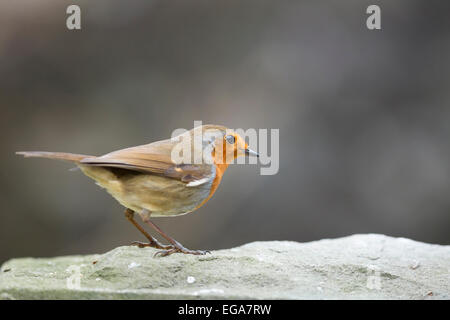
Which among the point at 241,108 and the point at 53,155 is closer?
the point at 53,155

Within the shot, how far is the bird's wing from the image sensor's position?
12.2 feet

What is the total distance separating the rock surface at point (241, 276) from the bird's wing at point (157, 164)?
0.55 m

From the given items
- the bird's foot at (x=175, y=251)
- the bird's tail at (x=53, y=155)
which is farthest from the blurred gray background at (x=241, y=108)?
the bird's tail at (x=53, y=155)

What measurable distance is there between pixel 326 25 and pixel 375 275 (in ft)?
14.5

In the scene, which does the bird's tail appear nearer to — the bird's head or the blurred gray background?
the bird's head

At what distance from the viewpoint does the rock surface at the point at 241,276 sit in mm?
3090

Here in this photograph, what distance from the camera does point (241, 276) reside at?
3443 millimetres

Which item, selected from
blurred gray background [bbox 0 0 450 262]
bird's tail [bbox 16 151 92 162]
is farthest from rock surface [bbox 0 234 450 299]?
blurred gray background [bbox 0 0 450 262]

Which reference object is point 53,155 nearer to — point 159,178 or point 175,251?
point 159,178

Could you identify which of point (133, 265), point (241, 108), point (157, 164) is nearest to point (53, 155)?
point (157, 164)

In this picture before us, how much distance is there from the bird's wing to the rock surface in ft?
1.80

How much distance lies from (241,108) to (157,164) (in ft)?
11.2

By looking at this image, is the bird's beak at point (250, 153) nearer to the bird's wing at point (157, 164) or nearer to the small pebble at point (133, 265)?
the bird's wing at point (157, 164)

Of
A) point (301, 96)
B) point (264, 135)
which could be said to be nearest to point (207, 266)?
point (264, 135)
